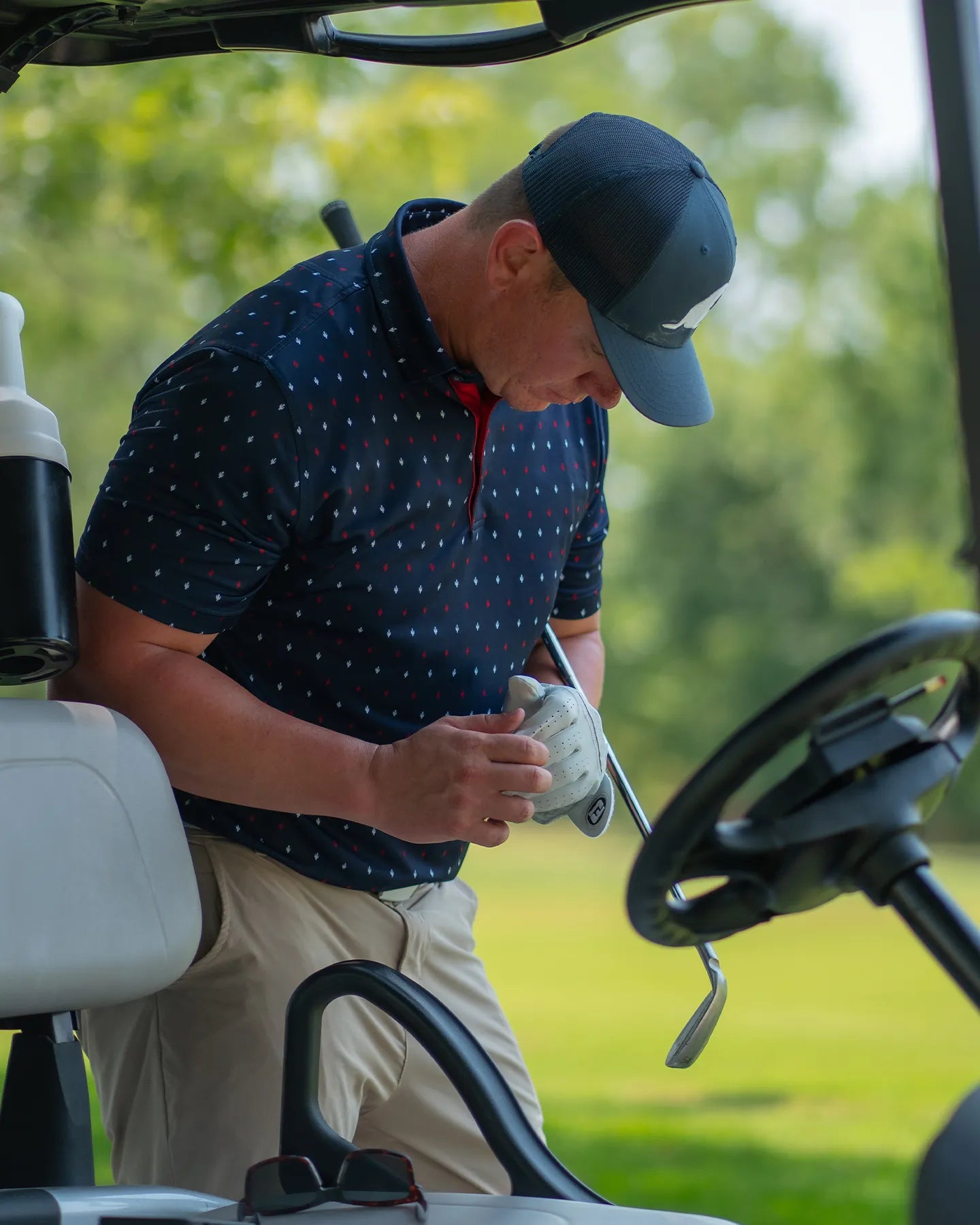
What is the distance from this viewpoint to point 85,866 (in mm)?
1374

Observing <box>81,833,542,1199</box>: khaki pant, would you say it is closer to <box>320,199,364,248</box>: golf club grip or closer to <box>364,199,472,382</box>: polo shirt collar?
<box>364,199,472,382</box>: polo shirt collar

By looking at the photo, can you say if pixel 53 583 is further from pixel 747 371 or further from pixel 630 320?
pixel 747 371

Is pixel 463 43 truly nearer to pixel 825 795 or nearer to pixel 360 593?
pixel 360 593

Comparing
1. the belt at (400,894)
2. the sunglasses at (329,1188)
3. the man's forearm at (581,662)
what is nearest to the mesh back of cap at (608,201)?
the man's forearm at (581,662)

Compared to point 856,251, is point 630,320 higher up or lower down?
higher up

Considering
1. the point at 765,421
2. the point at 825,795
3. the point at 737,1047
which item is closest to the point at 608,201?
the point at 825,795

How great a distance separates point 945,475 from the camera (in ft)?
44.0

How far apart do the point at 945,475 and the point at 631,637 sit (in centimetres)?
307

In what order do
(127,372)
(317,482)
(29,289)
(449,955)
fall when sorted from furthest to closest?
1. (127,372)
2. (29,289)
3. (449,955)
4. (317,482)

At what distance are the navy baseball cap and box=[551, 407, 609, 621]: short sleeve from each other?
1.22 feet

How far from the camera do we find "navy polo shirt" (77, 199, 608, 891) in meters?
1.54

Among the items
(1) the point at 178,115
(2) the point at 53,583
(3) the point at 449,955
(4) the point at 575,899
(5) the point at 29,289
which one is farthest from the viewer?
(4) the point at 575,899

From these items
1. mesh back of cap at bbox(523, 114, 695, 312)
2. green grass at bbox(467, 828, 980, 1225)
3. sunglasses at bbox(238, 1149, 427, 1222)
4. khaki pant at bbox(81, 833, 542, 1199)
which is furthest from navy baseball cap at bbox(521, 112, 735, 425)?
green grass at bbox(467, 828, 980, 1225)

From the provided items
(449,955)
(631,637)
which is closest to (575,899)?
(631,637)
